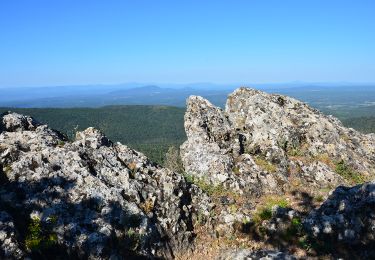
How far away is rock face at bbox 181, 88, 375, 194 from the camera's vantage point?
2072 cm

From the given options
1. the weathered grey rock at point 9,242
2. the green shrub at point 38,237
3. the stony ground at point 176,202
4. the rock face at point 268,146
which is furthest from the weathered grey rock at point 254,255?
the weathered grey rock at point 9,242

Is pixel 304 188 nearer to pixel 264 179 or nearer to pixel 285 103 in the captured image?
pixel 264 179

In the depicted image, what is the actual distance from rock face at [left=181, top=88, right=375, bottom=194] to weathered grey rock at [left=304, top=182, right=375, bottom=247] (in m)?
4.93

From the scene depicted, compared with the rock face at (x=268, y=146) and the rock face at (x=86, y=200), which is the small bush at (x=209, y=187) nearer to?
the rock face at (x=268, y=146)

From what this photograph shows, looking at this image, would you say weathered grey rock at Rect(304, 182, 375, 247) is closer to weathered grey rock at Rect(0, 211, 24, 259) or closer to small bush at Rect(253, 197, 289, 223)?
small bush at Rect(253, 197, 289, 223)

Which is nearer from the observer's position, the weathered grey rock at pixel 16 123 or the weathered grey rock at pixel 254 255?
the weathered grey rock at pixel 254 255

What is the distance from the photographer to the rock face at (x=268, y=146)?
2072cm

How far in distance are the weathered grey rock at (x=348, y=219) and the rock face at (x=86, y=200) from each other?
16.8 ft

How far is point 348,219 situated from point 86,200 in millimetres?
10686

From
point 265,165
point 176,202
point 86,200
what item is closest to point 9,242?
point 86,200

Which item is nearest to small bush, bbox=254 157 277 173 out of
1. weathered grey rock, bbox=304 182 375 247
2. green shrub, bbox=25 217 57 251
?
weathered grey rock, bbox=304 182 375 247

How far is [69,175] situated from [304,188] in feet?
42.8

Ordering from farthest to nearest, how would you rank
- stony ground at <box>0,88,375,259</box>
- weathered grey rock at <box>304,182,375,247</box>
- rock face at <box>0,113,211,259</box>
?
weathered grey rock at <box>304,182,375,247</box>, stony ground at <box>0,88,375,259</box>, rock face at <box>0,113,211,259</box>

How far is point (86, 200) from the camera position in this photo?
14500 mm
